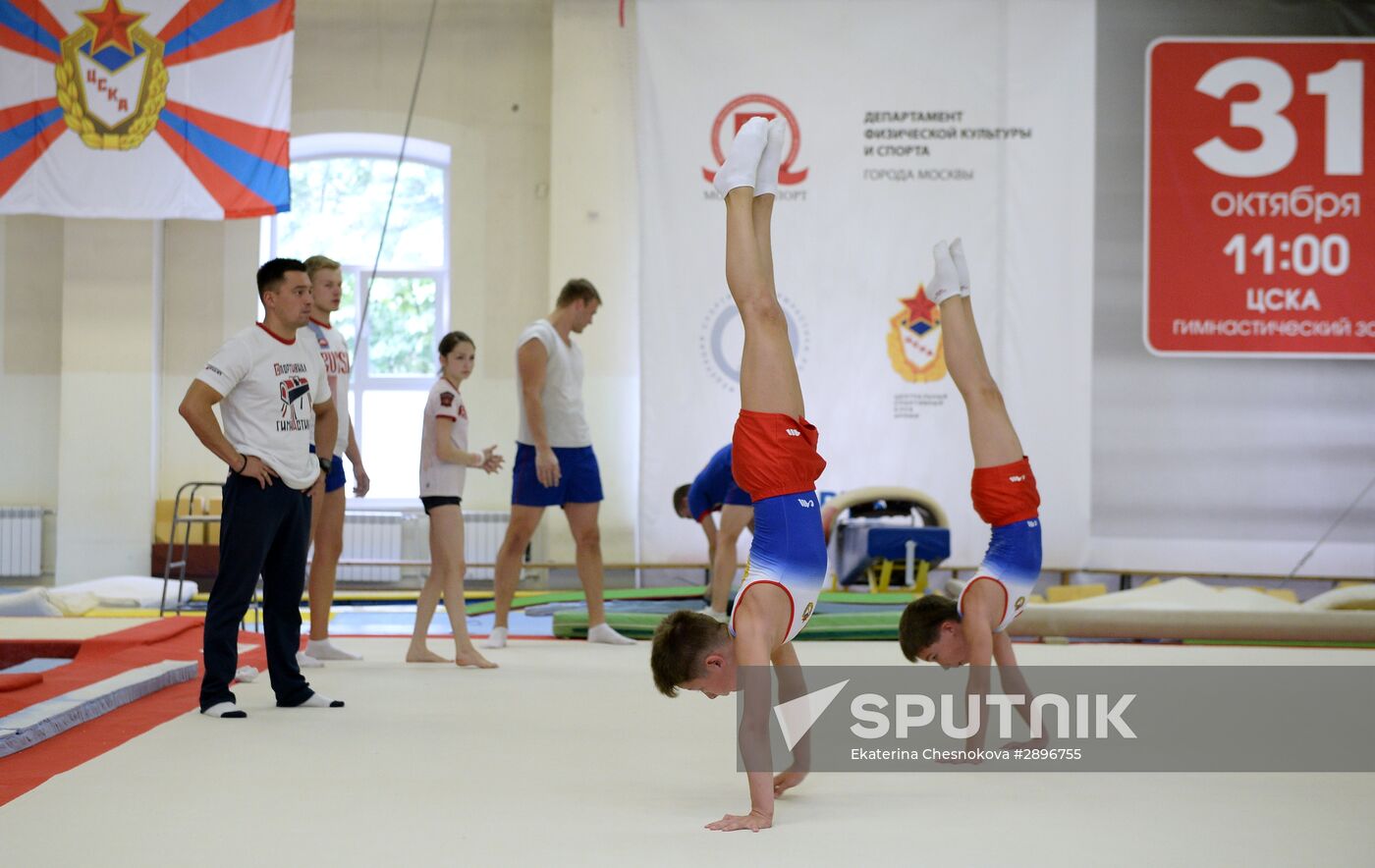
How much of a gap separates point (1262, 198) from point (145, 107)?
7.41 meters

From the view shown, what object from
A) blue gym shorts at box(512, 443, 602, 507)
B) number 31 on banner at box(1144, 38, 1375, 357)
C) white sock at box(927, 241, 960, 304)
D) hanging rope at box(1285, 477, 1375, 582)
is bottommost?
hanging rope at box(1285, 477, 1375, 582)

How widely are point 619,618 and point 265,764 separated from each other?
294cm

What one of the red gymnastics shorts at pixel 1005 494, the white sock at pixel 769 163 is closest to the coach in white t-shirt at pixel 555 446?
the red gymnastics shorts at pixel 1005 494

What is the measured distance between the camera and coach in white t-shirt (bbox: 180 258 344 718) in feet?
11.4

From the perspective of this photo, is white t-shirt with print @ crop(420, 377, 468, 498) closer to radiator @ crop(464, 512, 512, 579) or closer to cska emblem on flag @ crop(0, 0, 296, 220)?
cska emblem on flag @ crop(0, 0, 296, 220)

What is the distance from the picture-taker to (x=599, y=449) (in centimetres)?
902

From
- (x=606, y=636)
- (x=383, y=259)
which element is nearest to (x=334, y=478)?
(x=606, y=636)

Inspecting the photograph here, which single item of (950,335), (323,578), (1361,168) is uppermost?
(1361,168)

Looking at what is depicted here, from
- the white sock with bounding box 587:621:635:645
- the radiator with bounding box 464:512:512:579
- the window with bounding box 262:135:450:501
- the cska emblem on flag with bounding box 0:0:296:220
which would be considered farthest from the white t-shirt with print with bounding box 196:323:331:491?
the window with bounding box 262:135:450:501

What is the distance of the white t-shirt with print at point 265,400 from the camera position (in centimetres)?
350

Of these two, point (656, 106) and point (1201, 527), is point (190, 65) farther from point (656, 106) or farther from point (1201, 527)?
point (1201, 527)

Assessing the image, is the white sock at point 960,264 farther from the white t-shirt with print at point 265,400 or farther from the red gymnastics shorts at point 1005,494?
the white t-shirt with print at point 265,400

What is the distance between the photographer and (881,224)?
8.64 m

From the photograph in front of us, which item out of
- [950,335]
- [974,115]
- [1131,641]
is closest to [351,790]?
[950,335]
